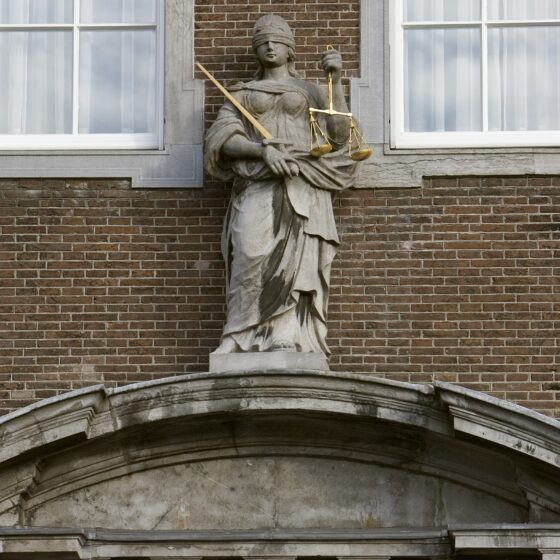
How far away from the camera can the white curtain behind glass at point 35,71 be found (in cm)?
1602

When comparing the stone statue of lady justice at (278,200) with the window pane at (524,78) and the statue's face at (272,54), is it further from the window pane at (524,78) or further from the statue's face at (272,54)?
the window pane at (524,78)

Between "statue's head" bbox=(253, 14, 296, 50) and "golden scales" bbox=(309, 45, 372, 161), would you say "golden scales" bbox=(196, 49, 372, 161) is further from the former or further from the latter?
"statue's head" bbox=(253, 14, 296, 50)

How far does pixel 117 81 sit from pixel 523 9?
10.00 feet

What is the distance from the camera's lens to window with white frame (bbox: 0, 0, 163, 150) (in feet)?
52.4

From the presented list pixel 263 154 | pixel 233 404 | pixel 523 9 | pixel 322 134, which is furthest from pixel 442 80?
pixel 233 404

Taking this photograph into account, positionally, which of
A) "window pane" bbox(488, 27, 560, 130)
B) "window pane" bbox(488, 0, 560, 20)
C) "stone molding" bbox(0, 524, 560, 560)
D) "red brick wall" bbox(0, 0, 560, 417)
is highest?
"window pane" bbox(488, 0, 560, 20)

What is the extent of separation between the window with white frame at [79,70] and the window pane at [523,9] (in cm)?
248

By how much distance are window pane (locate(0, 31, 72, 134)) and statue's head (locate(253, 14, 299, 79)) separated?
1.55 metres

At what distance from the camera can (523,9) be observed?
16.0 metres

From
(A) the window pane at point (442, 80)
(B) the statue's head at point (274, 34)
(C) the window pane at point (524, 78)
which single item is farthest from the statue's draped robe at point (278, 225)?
(C) the window pane at point (524, 78)

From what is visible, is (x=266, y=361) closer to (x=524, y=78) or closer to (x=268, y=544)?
(x=268, y=544)

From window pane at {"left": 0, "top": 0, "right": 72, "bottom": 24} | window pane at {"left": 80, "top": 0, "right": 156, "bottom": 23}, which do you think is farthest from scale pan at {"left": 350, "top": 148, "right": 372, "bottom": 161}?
window pane at {"left": 0, "top": 0, "right": 72, "bottom": 24}

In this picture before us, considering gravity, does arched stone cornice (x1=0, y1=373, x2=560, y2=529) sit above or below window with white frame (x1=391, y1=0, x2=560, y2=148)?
below

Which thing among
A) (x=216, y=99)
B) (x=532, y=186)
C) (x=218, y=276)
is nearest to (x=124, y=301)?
(x=218, y=276)
